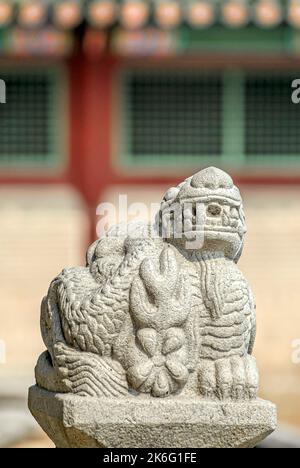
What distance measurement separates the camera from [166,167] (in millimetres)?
12805

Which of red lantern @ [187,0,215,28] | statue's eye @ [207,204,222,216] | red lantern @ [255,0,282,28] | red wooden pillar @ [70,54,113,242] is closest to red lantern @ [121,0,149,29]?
red lantern @ [187,0,215,28]

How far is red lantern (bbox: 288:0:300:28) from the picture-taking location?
11992mm

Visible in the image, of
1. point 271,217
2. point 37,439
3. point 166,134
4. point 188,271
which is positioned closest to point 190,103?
point 166,134

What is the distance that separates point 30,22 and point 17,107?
1.39 meters

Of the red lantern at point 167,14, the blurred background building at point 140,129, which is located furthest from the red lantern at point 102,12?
the red lantern at point 167,14

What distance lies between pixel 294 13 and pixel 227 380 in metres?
7.45

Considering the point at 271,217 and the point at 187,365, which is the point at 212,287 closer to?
the point at 187,365

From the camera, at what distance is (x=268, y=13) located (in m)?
12.0

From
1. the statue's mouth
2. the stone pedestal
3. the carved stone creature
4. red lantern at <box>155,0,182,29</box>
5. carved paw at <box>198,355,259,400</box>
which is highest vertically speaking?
red lantern at <box>155,0,182,29</box>

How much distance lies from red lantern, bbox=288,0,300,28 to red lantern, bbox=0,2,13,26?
107 inches

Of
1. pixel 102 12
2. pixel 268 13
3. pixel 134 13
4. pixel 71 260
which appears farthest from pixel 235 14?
pixel 71 260

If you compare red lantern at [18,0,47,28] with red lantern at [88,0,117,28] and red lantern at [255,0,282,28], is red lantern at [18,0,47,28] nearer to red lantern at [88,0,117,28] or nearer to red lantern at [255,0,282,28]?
red lantern at [88,0,117,28]

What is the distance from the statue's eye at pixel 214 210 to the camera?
5.38 metres

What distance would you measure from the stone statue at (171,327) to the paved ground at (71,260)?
273 inches
